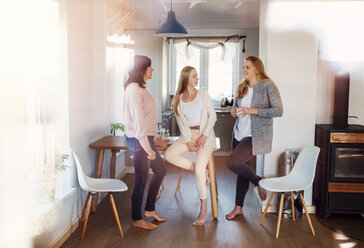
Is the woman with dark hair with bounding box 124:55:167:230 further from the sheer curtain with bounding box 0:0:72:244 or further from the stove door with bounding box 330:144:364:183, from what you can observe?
the stove door with bounding box 330:144:364:183

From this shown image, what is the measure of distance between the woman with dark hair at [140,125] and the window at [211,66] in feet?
16.3

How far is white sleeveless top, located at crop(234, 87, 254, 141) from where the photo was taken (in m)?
3.60

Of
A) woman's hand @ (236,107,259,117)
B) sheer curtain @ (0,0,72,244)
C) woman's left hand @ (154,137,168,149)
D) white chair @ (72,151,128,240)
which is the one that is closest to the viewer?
sheer curtain @ (0,0,72,244)

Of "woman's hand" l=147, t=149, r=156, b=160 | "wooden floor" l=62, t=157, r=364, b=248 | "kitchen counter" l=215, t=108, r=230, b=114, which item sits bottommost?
"wooden floor" l=62, t=157, r=364, b=248

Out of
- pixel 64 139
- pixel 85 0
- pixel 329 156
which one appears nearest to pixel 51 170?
pixel 64 139

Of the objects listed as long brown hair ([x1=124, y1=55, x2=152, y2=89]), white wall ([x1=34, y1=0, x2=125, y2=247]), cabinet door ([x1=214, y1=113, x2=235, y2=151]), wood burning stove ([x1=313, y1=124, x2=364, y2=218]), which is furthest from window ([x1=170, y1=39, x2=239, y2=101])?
long brown hair ([x1=124, y1=55, x2=152, y2=89])

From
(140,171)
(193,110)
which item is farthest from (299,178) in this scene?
(140,171)

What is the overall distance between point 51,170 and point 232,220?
1.72m

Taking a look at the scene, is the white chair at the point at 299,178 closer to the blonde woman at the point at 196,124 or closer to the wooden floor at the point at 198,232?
the wooden floor at the point at 198,232

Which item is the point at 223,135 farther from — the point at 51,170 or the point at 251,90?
the point at 51,170

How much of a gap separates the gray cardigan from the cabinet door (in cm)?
397

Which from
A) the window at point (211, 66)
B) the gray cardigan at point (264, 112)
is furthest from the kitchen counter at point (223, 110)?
the gray cardigan at point (264, 112)

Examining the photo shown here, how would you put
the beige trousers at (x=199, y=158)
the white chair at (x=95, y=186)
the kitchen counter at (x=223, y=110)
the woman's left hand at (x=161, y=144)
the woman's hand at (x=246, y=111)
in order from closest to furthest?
the white chair at (x=95, y=186), the woman's hand at (x=246, y=111), the beige trousers at (x=199, y=158), the woman's left hand at (x=161, y=144), the kitchen counter at (x=223, y=110)

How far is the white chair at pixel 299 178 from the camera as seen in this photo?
131 inches
